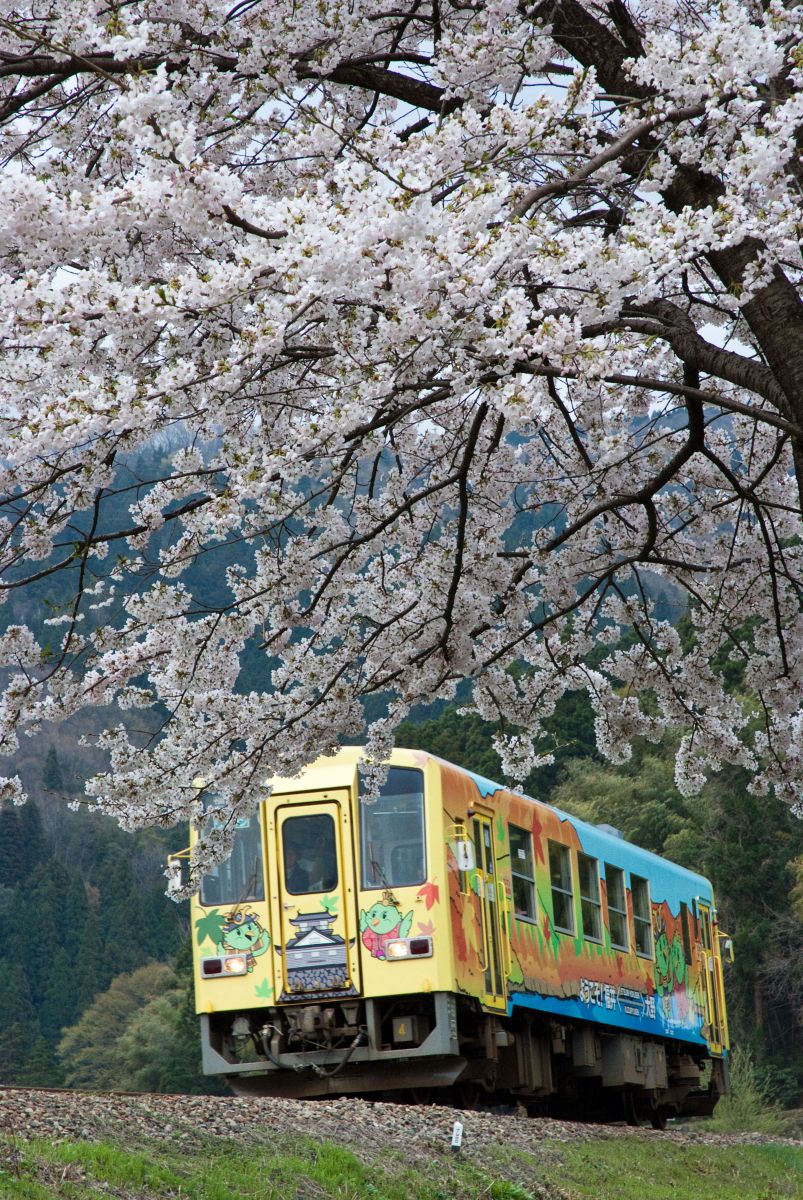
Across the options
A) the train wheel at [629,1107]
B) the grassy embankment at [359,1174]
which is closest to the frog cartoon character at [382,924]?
the grassy embankment at [359,1174]

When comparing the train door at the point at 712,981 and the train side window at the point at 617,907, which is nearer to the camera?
the train side window at the point at 617,907

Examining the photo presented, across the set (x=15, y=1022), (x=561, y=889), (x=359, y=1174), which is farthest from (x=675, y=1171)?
(x=15, y=1022)

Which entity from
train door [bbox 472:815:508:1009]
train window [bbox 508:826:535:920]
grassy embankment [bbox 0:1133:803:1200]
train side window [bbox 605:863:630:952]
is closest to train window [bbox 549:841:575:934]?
train window [bbox 508:826:535:920]

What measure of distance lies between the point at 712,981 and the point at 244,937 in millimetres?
8300

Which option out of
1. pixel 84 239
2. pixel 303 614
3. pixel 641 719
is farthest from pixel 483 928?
pixel 84 239

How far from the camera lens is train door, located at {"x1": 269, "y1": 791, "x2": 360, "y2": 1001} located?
1056 centimetres

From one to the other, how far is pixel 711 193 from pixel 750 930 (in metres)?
31.0

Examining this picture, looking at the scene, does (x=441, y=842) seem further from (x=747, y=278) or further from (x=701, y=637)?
(x=747, y=278)

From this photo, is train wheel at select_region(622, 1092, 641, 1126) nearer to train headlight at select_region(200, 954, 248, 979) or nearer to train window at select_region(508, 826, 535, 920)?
train window at select_region(508, 826, 535, 920)

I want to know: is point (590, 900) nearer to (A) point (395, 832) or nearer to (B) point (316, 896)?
(A) point (395, 832)

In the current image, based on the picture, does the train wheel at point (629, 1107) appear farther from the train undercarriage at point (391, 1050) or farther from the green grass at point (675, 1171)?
the green grass at point (675, 1171)

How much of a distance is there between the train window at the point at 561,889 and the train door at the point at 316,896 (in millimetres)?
2316

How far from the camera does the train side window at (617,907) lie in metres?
13.6

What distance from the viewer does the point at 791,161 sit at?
5.88 metres
